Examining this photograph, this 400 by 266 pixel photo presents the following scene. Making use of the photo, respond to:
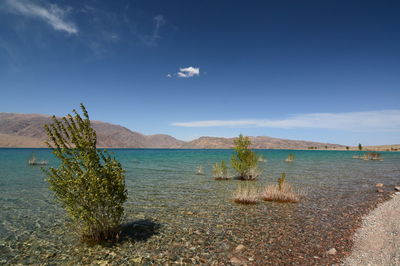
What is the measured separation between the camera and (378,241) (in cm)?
677

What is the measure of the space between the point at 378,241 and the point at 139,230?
25.7 feet

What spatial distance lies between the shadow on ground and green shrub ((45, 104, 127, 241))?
60 cm

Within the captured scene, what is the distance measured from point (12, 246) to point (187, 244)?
5.41 m

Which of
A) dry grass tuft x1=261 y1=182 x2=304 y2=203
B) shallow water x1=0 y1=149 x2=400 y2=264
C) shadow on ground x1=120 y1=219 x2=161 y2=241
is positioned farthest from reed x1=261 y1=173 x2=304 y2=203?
shadow on ground x1=120 y1=219 x2=161 y2=241

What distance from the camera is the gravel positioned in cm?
555

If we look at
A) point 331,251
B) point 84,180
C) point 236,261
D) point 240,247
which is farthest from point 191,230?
point 331,251

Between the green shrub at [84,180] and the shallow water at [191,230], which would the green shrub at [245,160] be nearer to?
the shallow water at [191,230]

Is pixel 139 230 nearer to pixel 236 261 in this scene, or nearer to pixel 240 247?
pixel 240 247

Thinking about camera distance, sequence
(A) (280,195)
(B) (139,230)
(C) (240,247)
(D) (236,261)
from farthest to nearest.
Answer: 1. (A) (280,195)
2. (B) (139,230)
3. (C) (240,247)
4. (D) (236,261)

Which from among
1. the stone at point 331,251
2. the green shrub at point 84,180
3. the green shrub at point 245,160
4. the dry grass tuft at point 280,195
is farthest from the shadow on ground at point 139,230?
the green shrub at point 245,160

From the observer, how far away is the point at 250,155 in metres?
21.5

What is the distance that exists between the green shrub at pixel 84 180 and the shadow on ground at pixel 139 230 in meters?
0.60

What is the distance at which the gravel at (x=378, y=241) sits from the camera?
555 centimetres

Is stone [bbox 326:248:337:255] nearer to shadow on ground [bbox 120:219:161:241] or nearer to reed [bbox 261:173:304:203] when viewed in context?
shadow on ground [bbox 120:219:161:241]
